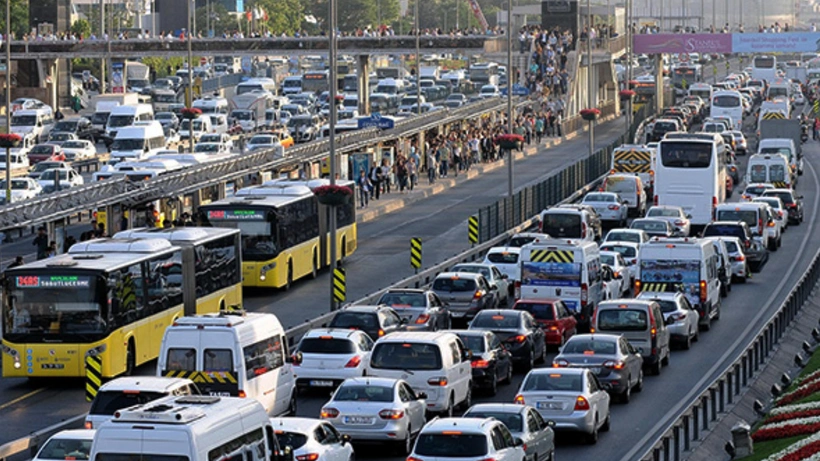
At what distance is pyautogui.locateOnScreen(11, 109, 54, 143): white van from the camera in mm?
99125

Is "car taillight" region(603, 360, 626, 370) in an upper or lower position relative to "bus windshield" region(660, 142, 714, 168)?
lower

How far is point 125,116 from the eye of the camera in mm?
94375

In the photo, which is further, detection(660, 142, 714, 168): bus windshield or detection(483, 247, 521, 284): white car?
detection(660, 142, 714, 168): bus windshield

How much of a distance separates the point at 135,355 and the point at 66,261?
2.37 m

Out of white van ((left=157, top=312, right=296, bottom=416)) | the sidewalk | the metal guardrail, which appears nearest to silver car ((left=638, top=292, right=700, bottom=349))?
the metal guardrail

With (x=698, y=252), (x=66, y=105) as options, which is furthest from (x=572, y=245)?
(x=66, y=105)

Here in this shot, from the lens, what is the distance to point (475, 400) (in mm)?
35469

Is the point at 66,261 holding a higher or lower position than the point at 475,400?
higher

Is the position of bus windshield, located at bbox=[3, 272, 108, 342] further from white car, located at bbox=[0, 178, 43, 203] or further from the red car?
white car, located at bbox=[0, 178, 43, 203]

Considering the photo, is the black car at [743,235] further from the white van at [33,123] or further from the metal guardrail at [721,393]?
the white van at [33,123]

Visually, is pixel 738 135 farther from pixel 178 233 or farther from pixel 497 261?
pixel 178 233

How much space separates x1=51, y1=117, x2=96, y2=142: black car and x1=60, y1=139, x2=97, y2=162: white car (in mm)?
10350

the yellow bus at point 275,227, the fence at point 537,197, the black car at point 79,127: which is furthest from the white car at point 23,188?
the black car at point 79,127

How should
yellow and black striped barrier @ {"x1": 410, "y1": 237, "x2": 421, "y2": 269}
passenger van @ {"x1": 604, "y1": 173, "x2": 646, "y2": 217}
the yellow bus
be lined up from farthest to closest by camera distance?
passenger van @ {"x1": 604, "y1": 173, "x2": 646, "y2": 217} → yellow and black striped barrier @ {"x1": 410, "y1": 237, "x2": 421, "y2": 269} → the yellow bus
